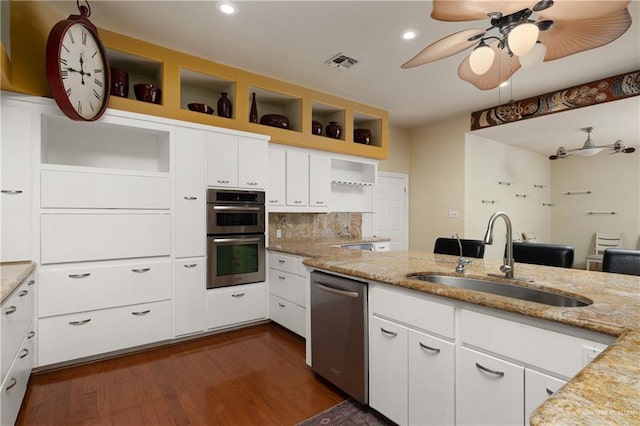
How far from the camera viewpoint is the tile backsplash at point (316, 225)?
13.8ft

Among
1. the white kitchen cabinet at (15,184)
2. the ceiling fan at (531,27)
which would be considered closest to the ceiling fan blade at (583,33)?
the ceiling fan at (531,27)

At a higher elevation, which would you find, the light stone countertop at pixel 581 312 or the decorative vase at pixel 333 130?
the decorative vase at pixel 333 130

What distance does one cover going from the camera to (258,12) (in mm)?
2533

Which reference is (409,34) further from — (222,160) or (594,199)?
(594,199)

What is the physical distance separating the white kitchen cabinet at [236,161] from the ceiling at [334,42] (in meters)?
0.87

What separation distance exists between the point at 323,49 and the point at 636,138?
20.6ft

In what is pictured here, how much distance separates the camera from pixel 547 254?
2.71 metres

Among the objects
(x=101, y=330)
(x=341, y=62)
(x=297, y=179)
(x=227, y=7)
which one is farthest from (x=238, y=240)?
(x=341, y=62)

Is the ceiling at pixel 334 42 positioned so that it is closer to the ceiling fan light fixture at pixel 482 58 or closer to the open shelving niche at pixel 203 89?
the open shelving niche at pixel 203 89

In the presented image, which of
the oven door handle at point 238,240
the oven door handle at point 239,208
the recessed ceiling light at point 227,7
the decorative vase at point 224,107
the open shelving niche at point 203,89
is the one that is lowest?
the oven door handle at point 238,240

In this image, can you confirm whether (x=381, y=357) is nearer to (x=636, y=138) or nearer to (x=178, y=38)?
(x=178, y=38)

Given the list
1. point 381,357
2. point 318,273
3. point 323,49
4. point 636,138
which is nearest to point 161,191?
point 318,273

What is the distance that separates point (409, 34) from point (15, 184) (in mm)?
3440

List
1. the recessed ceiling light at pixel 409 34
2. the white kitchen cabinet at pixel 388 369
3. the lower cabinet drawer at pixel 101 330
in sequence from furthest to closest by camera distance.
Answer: the recessed ceiling light at pixel 409 34, the lower cabinet drawer at pixel 101 330, the white kitchen cabinet at pixel 388 369
